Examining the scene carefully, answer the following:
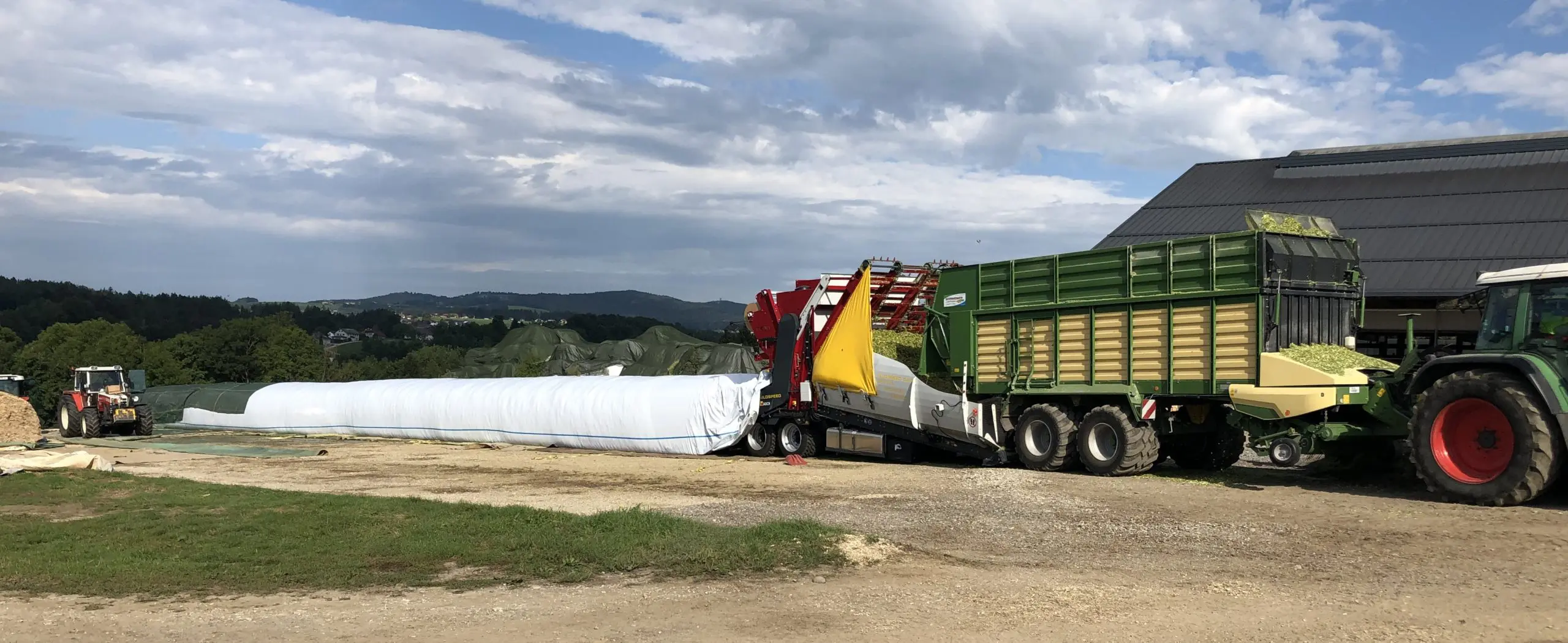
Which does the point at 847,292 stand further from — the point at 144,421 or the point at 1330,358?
the point at 144,421

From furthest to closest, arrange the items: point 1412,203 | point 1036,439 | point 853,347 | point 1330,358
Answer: point 1412,203
point 853,347
point 1036,439
point 1330,358

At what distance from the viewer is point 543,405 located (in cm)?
2795

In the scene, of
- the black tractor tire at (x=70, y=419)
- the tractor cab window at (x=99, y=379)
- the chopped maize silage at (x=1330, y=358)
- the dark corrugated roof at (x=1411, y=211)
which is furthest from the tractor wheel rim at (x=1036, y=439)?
the tractor cab window at (x=99, y=379)

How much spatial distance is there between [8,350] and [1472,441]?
73.9 metres

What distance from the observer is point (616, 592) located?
9117 mm

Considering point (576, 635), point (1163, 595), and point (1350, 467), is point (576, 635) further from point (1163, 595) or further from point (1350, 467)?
point (1350, 467)

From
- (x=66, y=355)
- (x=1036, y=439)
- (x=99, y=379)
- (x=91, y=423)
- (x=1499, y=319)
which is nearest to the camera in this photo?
(x=1499, y=319)

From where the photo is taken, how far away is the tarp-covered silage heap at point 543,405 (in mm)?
24391

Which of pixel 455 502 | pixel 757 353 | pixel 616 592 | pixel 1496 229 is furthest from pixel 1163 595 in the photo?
pixel 1496 229

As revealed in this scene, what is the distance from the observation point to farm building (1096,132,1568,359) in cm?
2456

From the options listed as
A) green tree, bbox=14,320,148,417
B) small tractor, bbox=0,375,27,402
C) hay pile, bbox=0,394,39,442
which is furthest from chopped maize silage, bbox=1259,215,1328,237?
green tree, bbox=14,320,148,417

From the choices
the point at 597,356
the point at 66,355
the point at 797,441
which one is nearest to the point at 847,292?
the point at 797,441

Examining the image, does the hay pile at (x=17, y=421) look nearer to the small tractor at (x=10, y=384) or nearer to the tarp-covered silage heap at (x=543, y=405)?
the small tractor at (x=10, y=384)

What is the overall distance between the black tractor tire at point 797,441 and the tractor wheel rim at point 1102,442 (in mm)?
6835
